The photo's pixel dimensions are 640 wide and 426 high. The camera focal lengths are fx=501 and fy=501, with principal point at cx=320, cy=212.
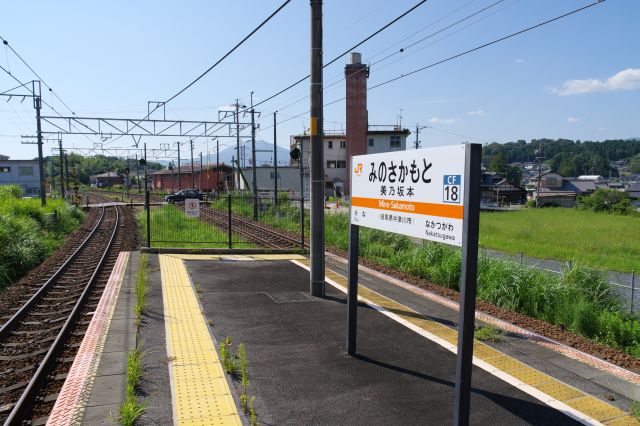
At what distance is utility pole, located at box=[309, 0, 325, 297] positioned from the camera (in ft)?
32.4

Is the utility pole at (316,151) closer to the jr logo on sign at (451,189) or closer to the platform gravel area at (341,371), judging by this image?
the platform gravel area at (341,371)

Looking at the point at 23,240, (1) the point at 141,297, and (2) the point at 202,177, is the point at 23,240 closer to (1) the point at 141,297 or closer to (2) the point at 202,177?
(1) the point at 141,297

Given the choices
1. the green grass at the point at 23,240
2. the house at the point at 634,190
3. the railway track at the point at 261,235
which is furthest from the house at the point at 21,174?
the house at the point at 634,190

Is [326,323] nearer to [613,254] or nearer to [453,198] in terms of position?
[453,198]

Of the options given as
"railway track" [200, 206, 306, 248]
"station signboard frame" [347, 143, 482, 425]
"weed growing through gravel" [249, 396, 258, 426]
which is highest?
"station signboard frame" [347, 143, 482, 425]

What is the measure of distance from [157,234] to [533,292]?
17965 millimetres

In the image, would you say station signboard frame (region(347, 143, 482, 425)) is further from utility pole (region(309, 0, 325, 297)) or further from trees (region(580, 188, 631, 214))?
trees (region(580, 188, 631, 214))

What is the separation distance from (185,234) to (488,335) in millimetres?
17626

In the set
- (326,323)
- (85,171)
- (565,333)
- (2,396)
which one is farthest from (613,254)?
(85,171)

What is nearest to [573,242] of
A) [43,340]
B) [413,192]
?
[413,192]

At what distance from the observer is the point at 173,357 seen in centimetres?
638

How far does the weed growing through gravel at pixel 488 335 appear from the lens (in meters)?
7.42

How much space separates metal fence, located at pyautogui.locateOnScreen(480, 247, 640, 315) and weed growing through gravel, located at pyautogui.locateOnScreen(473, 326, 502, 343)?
13.5ft

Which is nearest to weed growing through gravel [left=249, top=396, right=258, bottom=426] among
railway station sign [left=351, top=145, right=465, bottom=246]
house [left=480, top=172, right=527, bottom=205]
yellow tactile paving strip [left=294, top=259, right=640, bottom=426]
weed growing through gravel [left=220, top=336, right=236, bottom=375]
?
weed growing through gravel [left=220, top=336, right=236, bottom=375]
